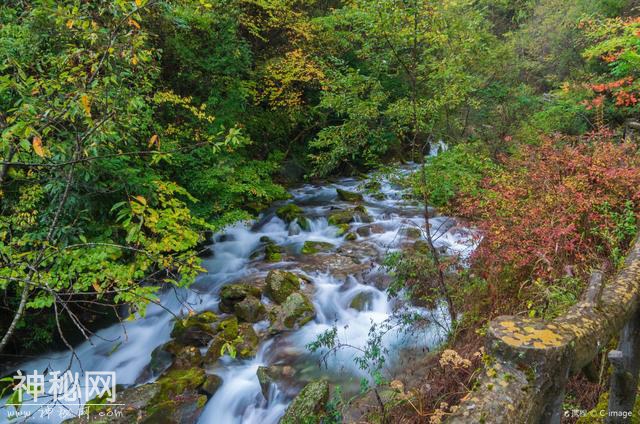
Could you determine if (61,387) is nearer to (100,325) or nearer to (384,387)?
(100,325)

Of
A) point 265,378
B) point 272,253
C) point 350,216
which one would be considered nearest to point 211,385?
point 265,378

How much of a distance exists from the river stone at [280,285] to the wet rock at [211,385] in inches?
78.0

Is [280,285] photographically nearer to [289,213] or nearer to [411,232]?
[411,232]

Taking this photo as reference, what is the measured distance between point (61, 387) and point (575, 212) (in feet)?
24.9

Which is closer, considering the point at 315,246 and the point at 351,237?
the point at 315,246

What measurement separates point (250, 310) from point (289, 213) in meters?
4.80

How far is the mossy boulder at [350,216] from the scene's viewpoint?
1069cm

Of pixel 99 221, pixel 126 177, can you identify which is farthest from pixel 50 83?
pixel 99 221

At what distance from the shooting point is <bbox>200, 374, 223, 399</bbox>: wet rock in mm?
5363

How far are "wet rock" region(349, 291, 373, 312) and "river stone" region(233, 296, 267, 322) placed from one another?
1755mm

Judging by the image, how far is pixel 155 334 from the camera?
6.98m

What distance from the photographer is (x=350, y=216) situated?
10.9 meters

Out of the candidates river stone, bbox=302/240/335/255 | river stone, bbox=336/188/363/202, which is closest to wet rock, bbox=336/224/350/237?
river stone, bbox=302/240/335/255

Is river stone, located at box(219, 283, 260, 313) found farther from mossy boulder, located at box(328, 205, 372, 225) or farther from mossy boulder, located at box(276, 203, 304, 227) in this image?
mossy boulder, located at box(328, 205, 372, 225)
